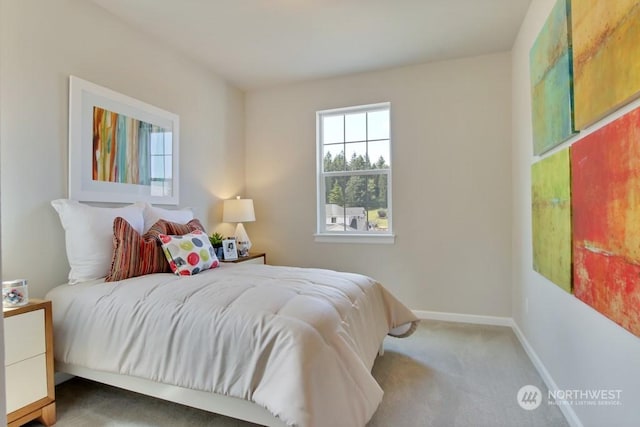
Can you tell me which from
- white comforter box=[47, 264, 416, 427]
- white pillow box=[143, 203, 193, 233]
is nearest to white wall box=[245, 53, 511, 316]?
white pillow box=[143, 203, 193, 233]

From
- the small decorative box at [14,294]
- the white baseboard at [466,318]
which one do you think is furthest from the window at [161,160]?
the white baseboard at [466,318]

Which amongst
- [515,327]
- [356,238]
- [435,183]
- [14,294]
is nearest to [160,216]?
[14,294]

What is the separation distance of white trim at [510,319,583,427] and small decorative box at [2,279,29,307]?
2.88 m

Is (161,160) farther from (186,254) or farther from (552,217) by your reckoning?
(552,217)

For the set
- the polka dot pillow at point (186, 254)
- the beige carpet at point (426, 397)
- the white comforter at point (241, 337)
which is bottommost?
the beige carpet at point (426, 397)

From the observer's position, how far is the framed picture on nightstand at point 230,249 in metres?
3.37

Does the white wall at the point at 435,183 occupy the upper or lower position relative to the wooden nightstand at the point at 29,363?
upper

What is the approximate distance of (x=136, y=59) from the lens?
285 centimetres

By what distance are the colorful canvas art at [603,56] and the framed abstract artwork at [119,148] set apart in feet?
9.88

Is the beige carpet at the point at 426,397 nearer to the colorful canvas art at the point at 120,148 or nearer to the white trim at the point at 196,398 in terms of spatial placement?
the white trim at the point at 196,398

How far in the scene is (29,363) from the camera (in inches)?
67.6

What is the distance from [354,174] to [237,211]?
1.39m

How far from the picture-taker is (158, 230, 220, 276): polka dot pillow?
2.32 meters

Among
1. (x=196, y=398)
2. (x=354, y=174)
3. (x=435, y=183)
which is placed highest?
(x=354, y=174)
